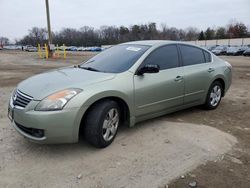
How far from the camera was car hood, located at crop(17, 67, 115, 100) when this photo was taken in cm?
355

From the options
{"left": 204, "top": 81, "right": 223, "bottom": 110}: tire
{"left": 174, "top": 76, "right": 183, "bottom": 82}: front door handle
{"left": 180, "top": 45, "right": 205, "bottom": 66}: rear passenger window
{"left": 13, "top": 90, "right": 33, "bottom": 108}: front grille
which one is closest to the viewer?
{"left": 13, "top": 90, "right": 33, "bottom": 108}: front grille

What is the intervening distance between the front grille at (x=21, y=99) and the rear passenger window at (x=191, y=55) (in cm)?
297

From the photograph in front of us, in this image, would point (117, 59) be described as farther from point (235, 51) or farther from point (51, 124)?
point (235, 51)

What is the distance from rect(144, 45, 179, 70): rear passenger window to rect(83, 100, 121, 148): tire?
3.63 ft

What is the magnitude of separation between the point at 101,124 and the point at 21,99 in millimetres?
1133

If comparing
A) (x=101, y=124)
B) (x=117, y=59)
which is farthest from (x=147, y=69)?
(x=101, y=124)

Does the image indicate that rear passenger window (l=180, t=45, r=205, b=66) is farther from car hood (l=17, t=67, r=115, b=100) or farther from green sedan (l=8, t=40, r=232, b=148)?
car hood (l=17, t=67, r=115, b=100)

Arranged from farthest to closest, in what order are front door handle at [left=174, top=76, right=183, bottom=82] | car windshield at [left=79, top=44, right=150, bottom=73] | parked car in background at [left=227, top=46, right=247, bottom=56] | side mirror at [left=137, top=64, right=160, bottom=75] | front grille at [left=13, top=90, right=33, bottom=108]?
1. parked car in background at [left=227, top=46, right=247, bottom=56]
2. front door handle at [left=174, top=76, right=183, bottom=82]
3. car windshield at [left=79, top=44, right=150, bottom=73]
4. side mirror at [left=137, top=64, right=160, bottom=75]
5. front grille at [left=13, top=90, right=33, bottom=108]

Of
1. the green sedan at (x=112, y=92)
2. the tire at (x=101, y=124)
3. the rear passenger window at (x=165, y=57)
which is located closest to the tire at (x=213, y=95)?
the green sedan at (x=112, y=92)

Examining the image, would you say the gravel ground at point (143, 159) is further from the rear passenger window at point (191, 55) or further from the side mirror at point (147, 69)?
the rear passenger window at point (191, 55)

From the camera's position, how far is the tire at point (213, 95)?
572 cm

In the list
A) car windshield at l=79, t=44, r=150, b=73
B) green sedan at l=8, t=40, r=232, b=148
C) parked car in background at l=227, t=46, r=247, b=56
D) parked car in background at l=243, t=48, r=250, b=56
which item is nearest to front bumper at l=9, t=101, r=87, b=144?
green sedan at l=8, t=40, r=232, b=148

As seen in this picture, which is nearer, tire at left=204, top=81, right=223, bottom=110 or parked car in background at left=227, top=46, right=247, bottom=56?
tire at left=204, top=81, right=223, bottom=110

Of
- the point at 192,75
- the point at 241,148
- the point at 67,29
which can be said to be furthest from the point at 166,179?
the point at 67,29
